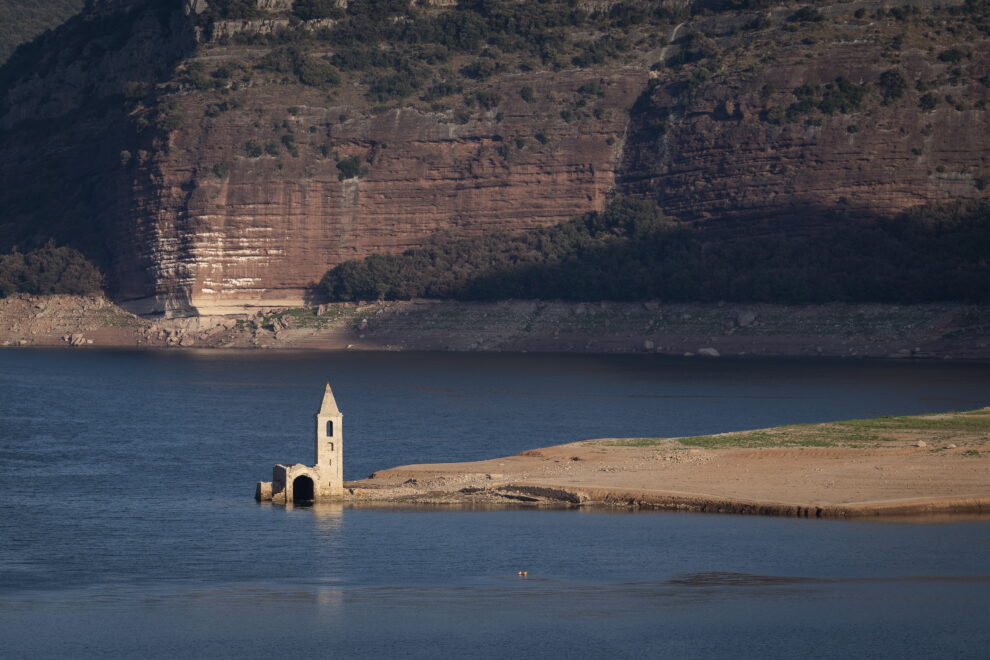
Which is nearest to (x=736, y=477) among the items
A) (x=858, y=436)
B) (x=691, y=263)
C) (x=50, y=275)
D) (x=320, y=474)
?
(x=858, y=436)

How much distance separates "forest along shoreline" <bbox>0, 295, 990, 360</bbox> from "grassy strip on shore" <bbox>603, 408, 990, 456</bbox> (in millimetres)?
75455

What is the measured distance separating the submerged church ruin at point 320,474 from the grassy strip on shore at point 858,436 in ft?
47.5

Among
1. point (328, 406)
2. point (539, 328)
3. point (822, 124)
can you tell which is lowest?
point (539, 328)

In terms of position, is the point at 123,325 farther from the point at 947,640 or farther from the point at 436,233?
the point at 947,640

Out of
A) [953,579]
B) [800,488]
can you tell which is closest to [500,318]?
[800,488]

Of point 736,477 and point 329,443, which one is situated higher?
point 329,443

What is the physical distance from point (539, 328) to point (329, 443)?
115 metres

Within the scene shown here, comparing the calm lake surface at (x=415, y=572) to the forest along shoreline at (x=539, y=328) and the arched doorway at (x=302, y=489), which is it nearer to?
the arched doorway at (x=302, y=489)

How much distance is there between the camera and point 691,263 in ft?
561

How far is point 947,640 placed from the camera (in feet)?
142

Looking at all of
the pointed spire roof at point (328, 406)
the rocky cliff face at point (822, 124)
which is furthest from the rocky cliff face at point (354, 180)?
the pointed spire roof at point (328, 406)

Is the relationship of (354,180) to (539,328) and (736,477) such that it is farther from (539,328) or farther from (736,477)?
(736,477)

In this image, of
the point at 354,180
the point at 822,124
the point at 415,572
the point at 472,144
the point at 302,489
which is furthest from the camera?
the point at 472,144

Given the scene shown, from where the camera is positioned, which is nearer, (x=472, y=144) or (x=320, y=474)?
(x=320, y=474)
